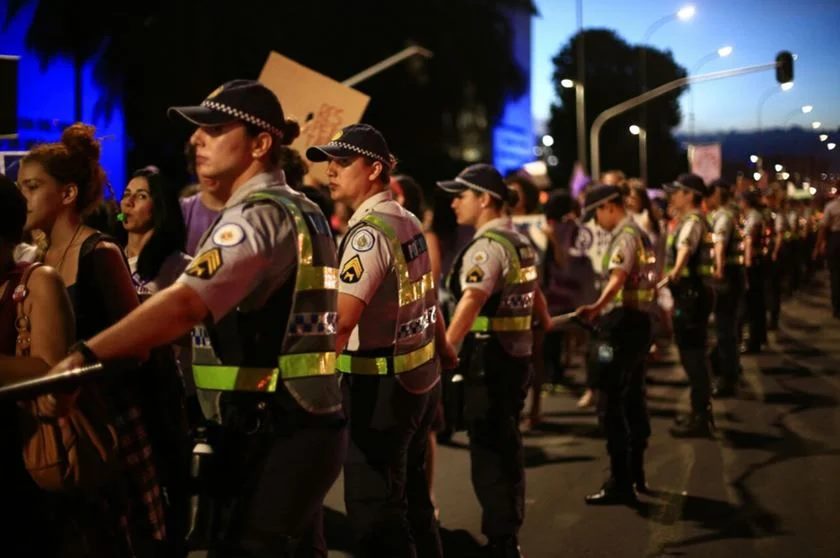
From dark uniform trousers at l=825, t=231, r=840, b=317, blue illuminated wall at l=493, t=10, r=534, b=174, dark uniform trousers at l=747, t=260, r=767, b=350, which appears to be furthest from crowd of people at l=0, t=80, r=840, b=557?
blue illuminated wall at l=493, t=10, r=534, b=174

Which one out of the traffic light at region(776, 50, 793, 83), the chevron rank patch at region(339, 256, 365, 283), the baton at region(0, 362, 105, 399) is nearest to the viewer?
the baton at region(0, 362, 105, 399)

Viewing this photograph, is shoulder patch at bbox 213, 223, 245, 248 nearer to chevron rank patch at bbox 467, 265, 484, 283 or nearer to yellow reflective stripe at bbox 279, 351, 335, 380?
yellow reflective stripe at bbox 279, 351, 335, 380

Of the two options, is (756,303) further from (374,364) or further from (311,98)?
(374,364)

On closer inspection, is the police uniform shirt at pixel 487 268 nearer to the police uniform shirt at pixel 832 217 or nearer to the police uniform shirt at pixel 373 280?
the police uniform shirt at pixel 373 280

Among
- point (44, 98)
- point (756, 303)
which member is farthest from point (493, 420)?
point (44, 98)

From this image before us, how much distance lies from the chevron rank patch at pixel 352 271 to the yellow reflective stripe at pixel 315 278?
1.01 meters

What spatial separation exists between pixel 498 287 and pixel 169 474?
8.58 ft

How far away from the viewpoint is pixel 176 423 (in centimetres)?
429

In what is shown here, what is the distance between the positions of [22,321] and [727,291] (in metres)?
10.2

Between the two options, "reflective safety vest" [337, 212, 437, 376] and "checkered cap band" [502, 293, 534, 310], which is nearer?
"reflective safety vest" [337, 212, 437, 376]

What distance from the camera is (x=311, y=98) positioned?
27.0ft

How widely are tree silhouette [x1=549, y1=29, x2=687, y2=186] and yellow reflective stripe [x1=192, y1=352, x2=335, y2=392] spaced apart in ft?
234

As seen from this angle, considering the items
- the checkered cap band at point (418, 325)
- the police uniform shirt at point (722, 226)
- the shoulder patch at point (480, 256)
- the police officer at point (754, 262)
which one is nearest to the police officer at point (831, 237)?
the police officer at point (754, 262)

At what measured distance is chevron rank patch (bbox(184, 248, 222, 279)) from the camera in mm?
3129
